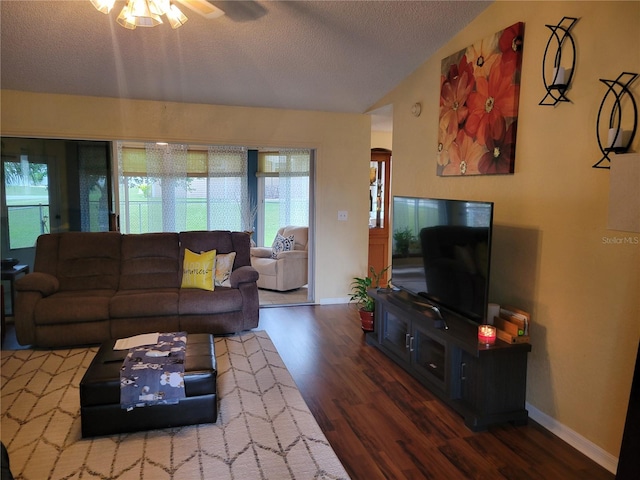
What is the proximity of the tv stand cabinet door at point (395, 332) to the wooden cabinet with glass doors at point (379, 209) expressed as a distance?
2653mm

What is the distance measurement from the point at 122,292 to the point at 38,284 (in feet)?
2.23

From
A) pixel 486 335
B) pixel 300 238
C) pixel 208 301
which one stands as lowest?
pixel 208 301

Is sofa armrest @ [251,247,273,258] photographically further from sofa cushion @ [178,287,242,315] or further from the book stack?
the book stack

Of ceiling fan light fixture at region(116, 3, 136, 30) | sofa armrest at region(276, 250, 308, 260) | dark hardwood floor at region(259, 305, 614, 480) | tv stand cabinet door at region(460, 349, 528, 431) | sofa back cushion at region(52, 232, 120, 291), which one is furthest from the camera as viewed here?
sofa armrest at region(276, 250, 308, 260)

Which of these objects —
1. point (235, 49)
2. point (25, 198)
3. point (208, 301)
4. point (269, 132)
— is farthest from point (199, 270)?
point (25, 198)

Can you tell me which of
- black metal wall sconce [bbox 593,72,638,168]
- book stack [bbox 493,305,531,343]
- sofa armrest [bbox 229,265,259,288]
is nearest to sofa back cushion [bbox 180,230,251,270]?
sofa armrest [bbox 229,265,259,288]

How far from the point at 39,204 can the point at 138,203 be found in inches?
95.5

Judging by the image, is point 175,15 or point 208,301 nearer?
point 175,15

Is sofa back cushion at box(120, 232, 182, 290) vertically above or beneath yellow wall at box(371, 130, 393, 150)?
beneath

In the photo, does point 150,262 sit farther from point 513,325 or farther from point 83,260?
point 513,325

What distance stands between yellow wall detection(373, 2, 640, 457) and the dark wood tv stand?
213mm

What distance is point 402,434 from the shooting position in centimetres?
271

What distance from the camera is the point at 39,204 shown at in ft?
16.4

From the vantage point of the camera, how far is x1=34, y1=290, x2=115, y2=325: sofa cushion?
3.88 m
